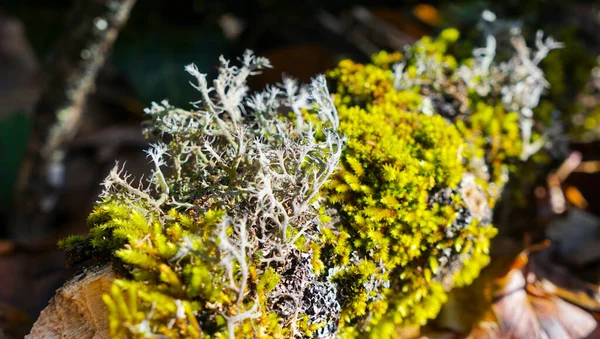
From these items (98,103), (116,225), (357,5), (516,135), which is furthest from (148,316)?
(98,103)

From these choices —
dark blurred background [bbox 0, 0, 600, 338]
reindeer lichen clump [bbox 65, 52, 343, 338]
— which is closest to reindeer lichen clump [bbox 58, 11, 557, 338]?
reindeer lichen clump [bbox 65, 52, 343, 338]

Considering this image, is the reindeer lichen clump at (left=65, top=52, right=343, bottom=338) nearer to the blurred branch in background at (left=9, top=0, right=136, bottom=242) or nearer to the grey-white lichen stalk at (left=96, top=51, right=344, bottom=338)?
the grey-white lichen stalk at (left=96, top=51, right=344, bottom=338)

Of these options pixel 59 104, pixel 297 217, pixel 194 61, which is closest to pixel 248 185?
pixel 297 217

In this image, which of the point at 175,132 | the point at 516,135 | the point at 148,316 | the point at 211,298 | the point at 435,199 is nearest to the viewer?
the point at 148,316

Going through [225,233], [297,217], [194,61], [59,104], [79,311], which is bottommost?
[297,217]

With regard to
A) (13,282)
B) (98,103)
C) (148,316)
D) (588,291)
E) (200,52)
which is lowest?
(588,291)

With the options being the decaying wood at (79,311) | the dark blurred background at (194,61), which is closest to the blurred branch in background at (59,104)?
the dark blurred background at (194,61)

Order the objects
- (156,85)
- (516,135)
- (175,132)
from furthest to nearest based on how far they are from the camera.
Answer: (156,85) → (516,135) → (175,132)

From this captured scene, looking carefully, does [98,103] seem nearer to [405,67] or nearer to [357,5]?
[357,5]

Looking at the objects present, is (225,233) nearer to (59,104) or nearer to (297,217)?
(297,217)
